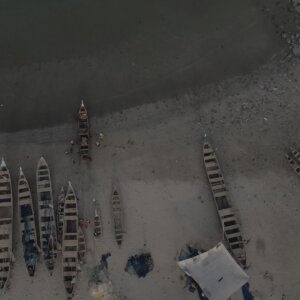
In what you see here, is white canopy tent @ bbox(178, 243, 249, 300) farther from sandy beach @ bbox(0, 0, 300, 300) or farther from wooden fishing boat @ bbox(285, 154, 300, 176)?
wooden fishing boat @ bbox(285, 154, 300, 176)

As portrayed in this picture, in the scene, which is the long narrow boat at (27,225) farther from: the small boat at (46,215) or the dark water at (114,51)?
the dark water at (114,51)

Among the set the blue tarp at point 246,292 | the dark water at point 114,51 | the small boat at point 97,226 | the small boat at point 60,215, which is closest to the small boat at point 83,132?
the dark water at point 114,51

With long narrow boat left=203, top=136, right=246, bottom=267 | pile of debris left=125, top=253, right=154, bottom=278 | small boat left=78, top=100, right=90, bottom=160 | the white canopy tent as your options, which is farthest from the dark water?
the white canopy tent

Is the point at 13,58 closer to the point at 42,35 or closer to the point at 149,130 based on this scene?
the point at 42,35

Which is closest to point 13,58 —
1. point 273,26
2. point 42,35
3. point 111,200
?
point 42,35

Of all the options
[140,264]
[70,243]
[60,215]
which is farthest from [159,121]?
[70,243]

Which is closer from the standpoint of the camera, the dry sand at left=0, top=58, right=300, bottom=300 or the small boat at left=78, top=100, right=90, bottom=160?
the dry sand at left=0, top=58, right=300, bottom=300
